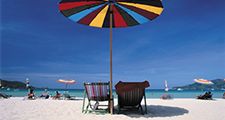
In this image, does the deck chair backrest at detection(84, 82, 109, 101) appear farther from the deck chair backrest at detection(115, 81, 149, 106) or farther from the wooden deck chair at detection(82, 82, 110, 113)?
the deck chair backrest at detection(115, 81, 149, 106)

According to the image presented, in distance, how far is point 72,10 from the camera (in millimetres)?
6141

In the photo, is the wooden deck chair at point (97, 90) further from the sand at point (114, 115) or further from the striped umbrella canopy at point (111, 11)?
the striped umbrella canopy at point (111, 11)

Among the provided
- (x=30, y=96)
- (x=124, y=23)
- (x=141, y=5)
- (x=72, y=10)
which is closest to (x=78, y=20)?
(x=72, y=10)

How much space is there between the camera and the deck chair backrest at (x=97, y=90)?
577 cm

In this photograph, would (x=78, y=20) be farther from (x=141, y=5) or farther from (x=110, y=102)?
(x=110, y=102)

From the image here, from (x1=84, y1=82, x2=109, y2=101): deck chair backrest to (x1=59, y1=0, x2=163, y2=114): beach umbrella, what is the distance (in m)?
0.37

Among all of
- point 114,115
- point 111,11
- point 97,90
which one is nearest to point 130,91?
point 114,115

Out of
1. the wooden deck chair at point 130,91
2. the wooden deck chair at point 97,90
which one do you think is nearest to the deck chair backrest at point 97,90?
the wooden deck chair at point 97,90

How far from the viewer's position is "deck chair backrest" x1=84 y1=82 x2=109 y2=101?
5770 millimetres

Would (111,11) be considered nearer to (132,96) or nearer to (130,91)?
(130,91)

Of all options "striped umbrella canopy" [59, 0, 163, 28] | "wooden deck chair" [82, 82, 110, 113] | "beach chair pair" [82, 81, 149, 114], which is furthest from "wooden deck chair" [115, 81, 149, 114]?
"striped umbrella canopy" [59, 0, 163, 28]

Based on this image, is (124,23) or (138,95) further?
(124,23)

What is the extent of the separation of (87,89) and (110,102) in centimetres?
65

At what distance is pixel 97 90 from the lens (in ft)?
19.0
